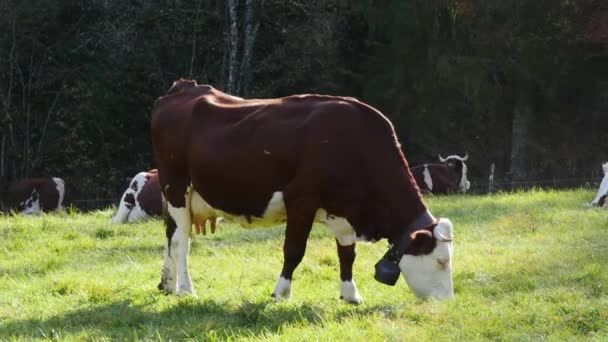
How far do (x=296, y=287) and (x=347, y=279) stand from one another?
3.28 feet

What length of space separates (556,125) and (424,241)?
819 inches

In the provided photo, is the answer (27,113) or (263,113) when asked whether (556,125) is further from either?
(263,113)

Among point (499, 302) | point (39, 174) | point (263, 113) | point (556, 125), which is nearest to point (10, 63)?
point (39, 174)

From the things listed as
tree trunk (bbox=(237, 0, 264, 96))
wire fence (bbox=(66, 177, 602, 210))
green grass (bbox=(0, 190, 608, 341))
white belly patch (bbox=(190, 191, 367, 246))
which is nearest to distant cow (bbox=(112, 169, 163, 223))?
green grass (bbox=(0, 190, 608, 341))

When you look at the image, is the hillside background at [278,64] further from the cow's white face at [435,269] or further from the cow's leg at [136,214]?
the cow's white face at [435,269]

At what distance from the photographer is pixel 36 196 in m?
22.3

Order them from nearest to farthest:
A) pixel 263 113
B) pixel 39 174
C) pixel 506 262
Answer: pixel 263 113 < pixel 506 262 < pixel 39 174

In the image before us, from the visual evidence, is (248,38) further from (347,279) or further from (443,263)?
(443,263)

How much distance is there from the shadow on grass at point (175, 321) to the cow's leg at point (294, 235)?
0.85 ft

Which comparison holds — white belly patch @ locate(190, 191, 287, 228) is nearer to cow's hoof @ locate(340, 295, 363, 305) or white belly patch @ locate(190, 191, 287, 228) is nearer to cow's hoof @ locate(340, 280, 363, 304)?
cow's hoof @ locate(340, 280, 363, 304)

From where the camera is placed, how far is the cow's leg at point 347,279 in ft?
26.7

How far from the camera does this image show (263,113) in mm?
8508

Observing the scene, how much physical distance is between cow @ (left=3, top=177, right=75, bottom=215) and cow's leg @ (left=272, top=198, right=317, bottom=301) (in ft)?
49.2

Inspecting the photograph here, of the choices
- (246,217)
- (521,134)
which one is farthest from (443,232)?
(521,134)
